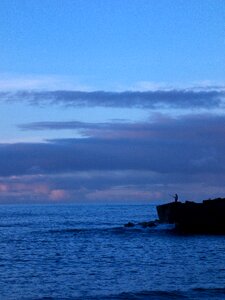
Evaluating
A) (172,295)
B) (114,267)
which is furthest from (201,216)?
(172,295)

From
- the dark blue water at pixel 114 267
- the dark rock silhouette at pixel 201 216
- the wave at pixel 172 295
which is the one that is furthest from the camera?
the dark rock silhouette at pixel 201 216

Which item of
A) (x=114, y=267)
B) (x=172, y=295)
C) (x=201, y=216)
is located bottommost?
(x=172, y=295)

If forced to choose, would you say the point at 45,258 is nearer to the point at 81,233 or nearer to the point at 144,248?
the point at 144,248

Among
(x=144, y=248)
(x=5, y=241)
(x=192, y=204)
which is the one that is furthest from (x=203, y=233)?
(x=5, y=241)

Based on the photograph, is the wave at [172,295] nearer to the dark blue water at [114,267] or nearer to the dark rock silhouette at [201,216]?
the dark blue water at [114,267]

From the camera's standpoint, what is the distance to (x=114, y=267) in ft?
156

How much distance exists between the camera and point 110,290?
119 feet

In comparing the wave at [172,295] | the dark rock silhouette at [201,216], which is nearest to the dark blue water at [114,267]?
the wave at [172,295]

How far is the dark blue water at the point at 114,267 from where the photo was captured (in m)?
35.8

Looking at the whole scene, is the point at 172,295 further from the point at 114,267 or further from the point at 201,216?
the point at 201,216

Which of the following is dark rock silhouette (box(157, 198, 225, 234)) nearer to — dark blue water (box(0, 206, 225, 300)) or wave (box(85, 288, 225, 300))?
dark blue water (box(0, 206, 225, 300))

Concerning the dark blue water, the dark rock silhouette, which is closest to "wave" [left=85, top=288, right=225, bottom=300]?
the dark blue water

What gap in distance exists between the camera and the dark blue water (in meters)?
35.8

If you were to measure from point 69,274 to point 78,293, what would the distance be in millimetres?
8307
